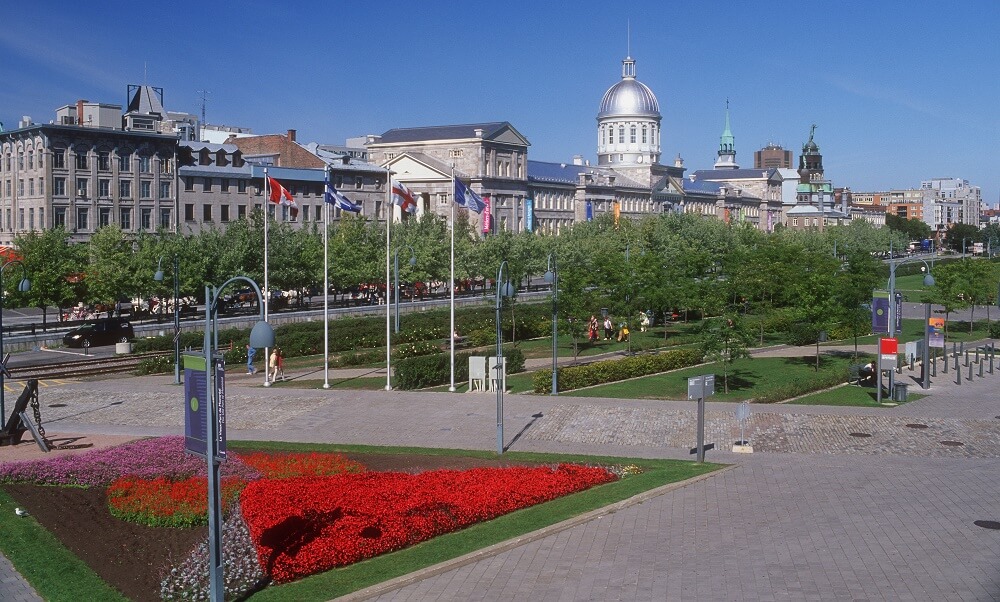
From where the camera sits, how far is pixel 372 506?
1942 centimetres

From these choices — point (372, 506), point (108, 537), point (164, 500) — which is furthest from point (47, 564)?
point (372, 506)

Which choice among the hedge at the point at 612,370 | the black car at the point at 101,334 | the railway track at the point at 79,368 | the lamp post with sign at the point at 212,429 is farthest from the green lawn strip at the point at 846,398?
the black car at the point at 101,334

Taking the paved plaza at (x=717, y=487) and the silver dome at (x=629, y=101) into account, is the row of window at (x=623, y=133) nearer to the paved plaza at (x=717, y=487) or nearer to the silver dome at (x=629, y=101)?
the silver dome at (x=629, y=101)

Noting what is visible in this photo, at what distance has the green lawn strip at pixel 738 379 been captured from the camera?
36.8 metres

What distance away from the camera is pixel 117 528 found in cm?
1950

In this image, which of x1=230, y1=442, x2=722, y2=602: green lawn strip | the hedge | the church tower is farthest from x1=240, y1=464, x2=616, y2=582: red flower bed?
the church tower

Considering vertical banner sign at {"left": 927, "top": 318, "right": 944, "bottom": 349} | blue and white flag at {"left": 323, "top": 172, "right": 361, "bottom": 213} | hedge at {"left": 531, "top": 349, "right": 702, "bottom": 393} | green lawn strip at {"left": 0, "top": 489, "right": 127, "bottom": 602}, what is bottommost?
green lawn strip at {"left": 0, "top": 489, "right": 127, "bottom": 602}

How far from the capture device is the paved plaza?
16109mm

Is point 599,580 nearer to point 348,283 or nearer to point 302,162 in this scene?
point 348,283

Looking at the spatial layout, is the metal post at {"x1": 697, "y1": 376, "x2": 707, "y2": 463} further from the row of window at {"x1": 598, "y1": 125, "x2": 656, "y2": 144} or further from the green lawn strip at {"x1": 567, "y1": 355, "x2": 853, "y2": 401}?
the row of window at {"x1": 598, "y1": 125, "x2": 656, "y2": 144}

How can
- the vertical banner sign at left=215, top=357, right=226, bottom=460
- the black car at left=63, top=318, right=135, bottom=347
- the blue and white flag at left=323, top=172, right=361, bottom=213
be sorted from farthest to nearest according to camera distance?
the black car at left=63, top=318, right=135, bottom=347 → the blue and white flag at left=323, top=172, right=361, bottom=213 → the vertical banner sign at left=215, top=357, right=226, bottom=460

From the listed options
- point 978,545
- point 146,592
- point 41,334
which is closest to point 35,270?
point 41,334

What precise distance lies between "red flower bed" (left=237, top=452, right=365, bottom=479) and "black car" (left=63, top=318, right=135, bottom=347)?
3107 cm

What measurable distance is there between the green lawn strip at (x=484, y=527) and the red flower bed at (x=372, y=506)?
0.24m
